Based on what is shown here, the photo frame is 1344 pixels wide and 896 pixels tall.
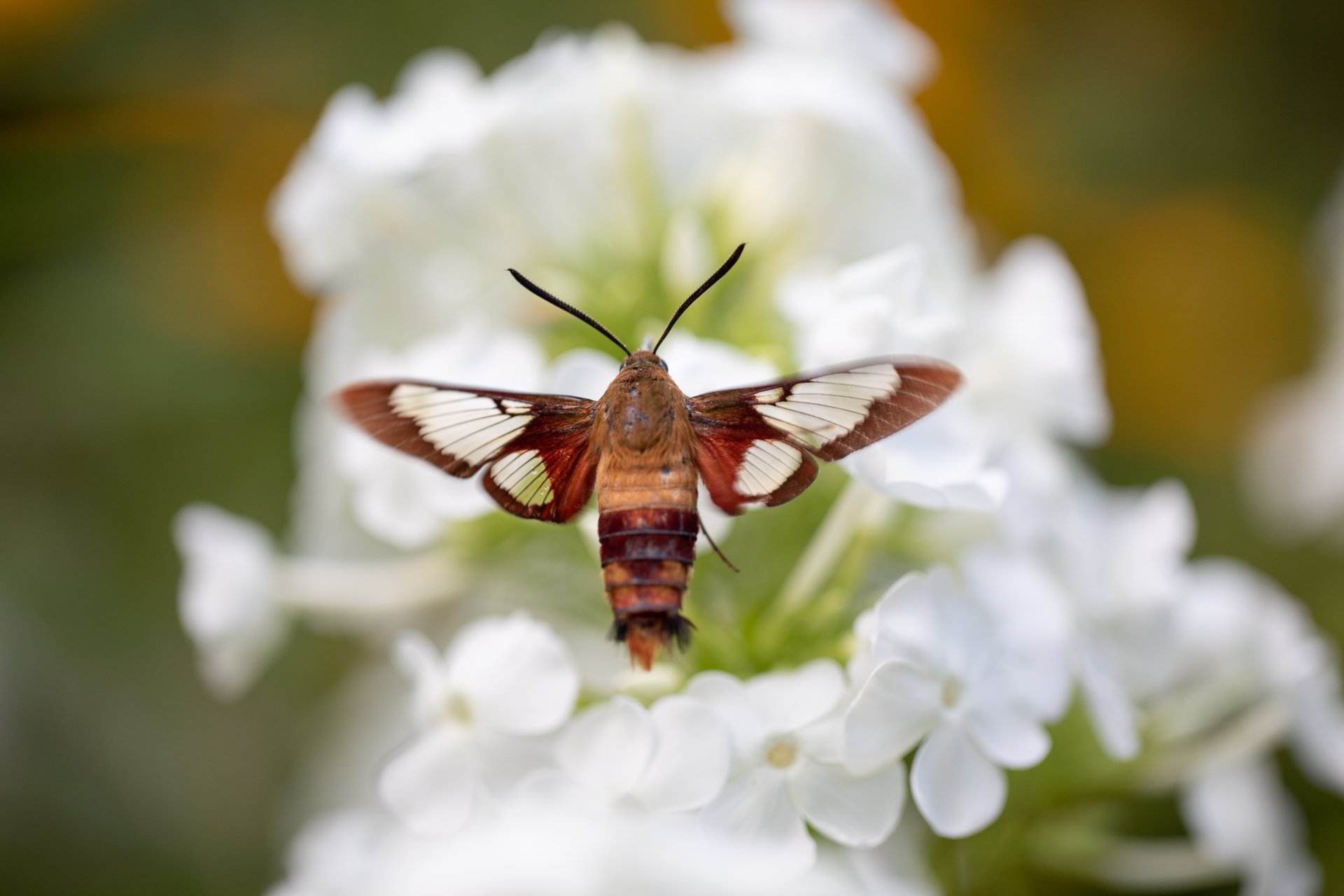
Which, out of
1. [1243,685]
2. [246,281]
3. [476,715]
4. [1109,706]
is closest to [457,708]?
[476,715]

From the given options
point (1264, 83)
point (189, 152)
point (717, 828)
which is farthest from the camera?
point (1264, 83)

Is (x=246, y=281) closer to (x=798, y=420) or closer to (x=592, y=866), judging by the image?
(x=798, y=420)

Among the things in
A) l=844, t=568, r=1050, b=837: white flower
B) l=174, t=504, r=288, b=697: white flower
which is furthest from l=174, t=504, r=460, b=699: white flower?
l=844, t=568, r=1050, b=837: white flower

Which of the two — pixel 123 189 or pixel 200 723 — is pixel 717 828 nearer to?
Result: pixel 200 723

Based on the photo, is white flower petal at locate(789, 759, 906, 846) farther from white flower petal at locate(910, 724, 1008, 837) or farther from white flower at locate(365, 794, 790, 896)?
white flower at locate(365, 794, 790, 896)

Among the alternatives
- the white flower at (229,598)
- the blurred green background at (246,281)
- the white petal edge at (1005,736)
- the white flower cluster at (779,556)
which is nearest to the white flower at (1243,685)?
the white flower cluster at (779,556)

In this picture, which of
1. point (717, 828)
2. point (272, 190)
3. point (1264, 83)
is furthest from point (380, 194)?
point (1264, 83)
